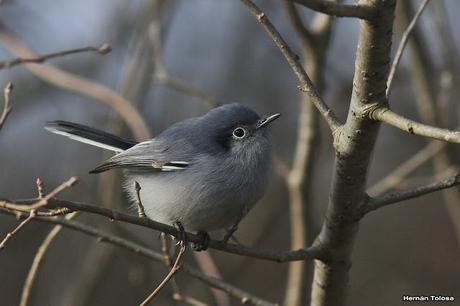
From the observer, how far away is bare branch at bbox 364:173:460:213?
1.95 m

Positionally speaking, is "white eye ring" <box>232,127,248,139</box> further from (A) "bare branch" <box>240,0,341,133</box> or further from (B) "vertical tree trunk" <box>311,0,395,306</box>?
(A) "bare branch" <box>240,0,341,133</box>

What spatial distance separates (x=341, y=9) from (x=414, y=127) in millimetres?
376

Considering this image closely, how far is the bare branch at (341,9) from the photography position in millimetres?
1595

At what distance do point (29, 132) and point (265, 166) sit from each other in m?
4.91

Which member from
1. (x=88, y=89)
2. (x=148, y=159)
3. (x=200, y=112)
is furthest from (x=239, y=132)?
(x=200, y=112)

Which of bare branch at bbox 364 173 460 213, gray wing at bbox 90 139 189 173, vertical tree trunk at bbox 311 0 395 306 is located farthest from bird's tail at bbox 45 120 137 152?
bare branch at bbox 364 173 460 213

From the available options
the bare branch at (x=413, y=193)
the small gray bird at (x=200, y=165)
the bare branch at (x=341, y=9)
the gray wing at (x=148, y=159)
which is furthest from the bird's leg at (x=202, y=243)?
the bare branch at (x=341, y=9)

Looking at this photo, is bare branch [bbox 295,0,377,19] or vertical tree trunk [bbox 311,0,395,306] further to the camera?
vertical tree trunk [bbox 311,0,395,306]

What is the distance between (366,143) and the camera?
2.07 metres

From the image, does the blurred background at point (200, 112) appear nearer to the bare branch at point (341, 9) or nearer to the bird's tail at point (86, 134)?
the bird's tail at point (86, 134)

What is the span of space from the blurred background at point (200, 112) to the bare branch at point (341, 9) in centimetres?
177

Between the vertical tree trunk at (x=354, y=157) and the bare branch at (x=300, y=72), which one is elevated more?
the bare branch at (x=300, y=72)

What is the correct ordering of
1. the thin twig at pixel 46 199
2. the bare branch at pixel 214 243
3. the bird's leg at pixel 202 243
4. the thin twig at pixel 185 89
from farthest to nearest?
the thin twig at pixel 185 89, the bird's leg at pixel 202 243, the bare branch at pixel 214 243, the thin twig at pixel 46 199

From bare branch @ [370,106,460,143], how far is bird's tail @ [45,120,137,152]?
1760 mm
